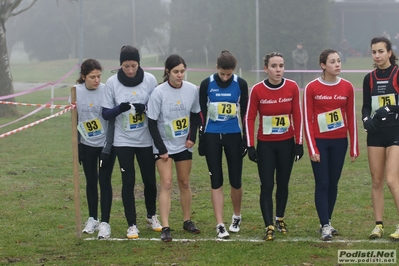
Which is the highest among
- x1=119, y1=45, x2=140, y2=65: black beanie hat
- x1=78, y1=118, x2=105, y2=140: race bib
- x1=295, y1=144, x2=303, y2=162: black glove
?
x1=119, y1=45, x2=140, y2=65: black beanie hat

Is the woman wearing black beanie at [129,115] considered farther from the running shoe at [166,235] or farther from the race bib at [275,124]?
→ the race bib at [275,124]

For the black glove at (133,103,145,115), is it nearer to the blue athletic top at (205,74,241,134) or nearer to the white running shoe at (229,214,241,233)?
the blue athletic top at (205,74,241,134)

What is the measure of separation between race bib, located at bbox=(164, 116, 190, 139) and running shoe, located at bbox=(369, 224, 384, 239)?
7.28 feet

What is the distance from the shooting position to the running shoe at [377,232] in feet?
23.4

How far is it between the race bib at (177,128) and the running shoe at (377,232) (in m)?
2.22

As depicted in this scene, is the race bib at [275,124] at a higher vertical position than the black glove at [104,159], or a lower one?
Result: higher

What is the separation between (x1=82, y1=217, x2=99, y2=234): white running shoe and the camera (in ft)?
25.6

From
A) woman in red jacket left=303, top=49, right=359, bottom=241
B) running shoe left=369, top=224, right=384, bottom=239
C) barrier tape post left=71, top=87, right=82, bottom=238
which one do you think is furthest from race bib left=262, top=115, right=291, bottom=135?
barrier tape post left=71, top=87, right=82, bottom=238

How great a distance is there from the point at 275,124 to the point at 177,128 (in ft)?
3.44

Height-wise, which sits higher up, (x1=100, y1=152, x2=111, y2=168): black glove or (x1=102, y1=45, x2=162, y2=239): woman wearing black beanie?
(x1=102, y1=45, x2=162, y2=239): woman wearing black beanie

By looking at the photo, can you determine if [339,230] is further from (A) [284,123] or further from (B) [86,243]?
(B) [86,243]

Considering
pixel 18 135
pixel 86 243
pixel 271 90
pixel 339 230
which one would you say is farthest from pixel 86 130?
pixel 18 135

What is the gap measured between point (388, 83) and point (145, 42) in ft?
212

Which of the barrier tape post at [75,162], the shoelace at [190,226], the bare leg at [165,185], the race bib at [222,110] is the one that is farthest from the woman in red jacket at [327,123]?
the barrier tape post at [75,162]
